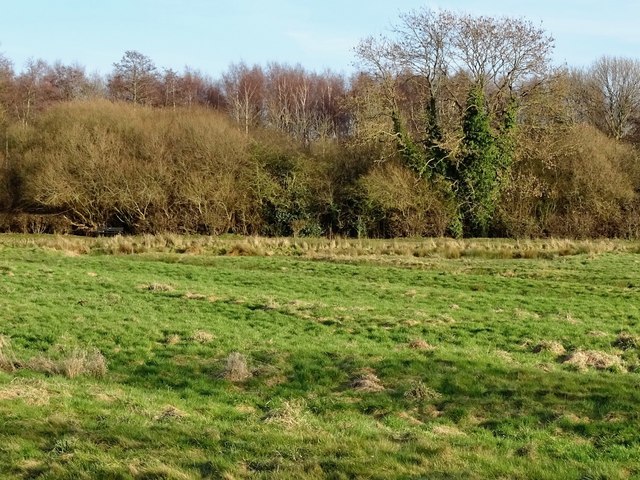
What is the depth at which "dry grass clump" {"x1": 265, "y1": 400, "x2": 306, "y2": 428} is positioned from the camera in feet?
25.8

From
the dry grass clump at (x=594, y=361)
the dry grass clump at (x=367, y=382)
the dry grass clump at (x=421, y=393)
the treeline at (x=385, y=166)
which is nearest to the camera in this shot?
the dry grass clump at (x=421, y=393)

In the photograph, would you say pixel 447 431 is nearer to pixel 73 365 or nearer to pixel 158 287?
pixel 73 365

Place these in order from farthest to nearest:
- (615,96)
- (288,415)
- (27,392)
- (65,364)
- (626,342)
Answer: (615,96) < (626,342) < (65,364) < (27,392) < (288,415)

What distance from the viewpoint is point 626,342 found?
13727 mm

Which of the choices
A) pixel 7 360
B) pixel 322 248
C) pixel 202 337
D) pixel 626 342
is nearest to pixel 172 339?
pixel 202 337

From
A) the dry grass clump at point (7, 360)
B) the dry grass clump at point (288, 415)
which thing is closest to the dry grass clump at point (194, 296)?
the dry grass clump at point (7, 360)

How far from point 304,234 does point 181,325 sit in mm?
36363

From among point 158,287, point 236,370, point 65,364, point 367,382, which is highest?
point 158,287

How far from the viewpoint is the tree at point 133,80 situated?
7025 cm

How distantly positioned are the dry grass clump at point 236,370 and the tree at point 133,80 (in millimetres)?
63213

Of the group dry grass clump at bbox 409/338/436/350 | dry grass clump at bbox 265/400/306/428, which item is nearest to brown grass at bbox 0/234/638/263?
dry grass clump at bbox 409/338/436/350

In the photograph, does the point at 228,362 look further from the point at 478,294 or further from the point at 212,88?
the point at 212,88

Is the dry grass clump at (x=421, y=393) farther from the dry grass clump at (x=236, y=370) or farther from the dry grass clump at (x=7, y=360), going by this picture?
the dry grass clump at (x=7, y=360)

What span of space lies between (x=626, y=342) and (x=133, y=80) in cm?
6532
